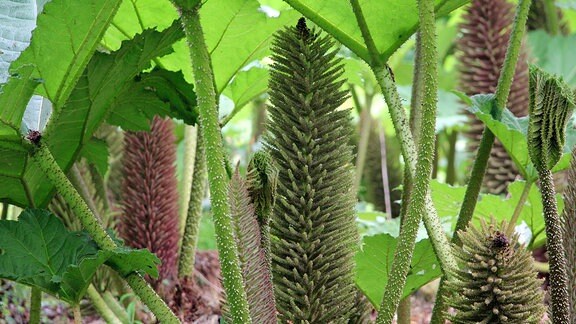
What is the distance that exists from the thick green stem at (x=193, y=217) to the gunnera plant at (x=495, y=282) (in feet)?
2.06

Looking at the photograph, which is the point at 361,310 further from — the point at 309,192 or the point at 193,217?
the point at 193,217

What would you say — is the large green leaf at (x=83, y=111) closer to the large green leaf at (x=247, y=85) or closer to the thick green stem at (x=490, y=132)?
the large green leaf at (x=247, y=85)

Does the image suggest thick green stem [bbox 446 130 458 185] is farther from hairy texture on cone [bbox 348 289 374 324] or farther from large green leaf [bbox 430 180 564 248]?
hairy texture on cone [bbox 348 289 374 324]

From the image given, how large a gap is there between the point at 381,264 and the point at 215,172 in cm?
36

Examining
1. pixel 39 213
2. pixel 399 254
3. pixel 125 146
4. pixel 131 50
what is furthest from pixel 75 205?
pixel 125 146

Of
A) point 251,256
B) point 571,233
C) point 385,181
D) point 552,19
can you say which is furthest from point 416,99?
point 552,19

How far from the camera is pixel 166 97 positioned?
112cm

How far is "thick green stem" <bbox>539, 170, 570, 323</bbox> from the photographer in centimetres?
83

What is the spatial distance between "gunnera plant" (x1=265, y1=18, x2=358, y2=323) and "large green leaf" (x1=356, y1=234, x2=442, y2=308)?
86mm

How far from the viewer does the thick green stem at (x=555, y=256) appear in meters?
0.83

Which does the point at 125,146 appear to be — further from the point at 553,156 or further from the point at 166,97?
the point at 553,156

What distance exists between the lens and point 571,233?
88 centimetres

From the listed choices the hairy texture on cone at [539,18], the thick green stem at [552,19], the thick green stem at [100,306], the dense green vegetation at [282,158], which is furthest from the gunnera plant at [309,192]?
the hairy texture on cone at [539,18]

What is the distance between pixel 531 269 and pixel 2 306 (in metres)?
0.96
